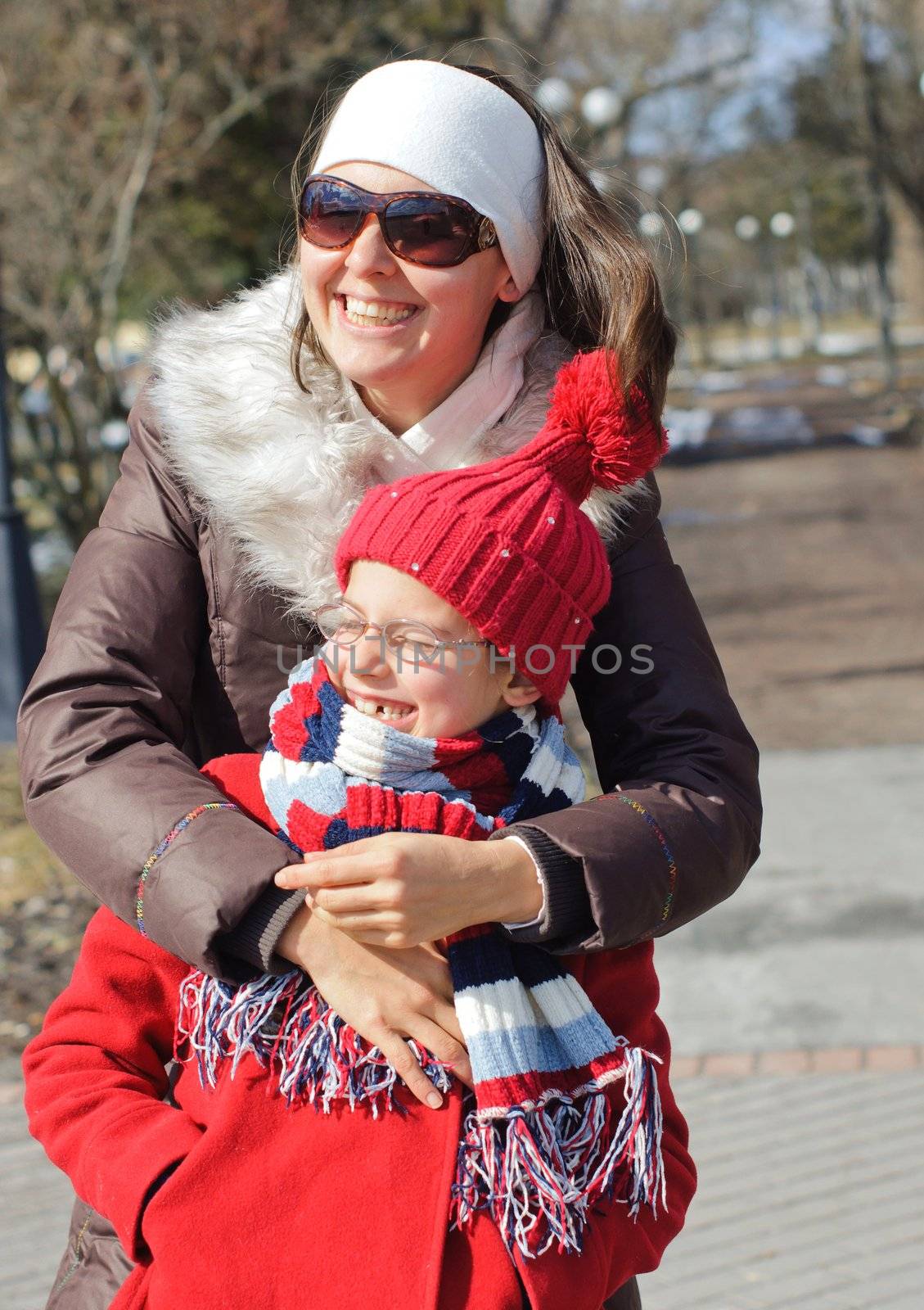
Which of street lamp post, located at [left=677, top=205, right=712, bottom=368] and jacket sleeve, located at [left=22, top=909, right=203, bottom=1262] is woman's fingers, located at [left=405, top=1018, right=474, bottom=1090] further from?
street lamp post, located at [left=677, top=205, right=712, bottom=368]

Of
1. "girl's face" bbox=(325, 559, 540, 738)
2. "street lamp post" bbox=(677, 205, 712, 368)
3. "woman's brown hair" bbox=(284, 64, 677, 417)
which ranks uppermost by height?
"woman's brown hair" bbox=(284, 64, 677, 417)

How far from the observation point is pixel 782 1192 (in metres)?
3.80

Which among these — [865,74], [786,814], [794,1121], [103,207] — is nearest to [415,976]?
[794,1121]

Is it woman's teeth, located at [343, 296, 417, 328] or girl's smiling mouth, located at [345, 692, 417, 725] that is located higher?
woman's teeth, located at [343, 296, 417, 328]

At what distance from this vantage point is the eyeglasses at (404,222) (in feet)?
6.56

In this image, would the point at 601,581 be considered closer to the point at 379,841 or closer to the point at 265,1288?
the point at 379,841

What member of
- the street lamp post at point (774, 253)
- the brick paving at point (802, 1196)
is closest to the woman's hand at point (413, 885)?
the brick paving at point (802, 1196)

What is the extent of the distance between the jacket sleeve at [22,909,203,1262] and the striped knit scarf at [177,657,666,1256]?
0.09 metres

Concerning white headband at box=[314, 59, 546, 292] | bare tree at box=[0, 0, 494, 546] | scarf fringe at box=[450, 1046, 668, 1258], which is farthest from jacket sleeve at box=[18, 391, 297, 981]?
bare tree at box=[0, 0, 494, 546]

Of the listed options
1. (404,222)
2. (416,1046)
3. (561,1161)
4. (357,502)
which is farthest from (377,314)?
(561,1161)

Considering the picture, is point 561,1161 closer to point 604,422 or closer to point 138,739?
point 138,739

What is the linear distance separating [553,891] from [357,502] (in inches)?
24.5

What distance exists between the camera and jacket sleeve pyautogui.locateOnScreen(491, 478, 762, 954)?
5.74 ft

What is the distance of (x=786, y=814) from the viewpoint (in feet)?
21.1
